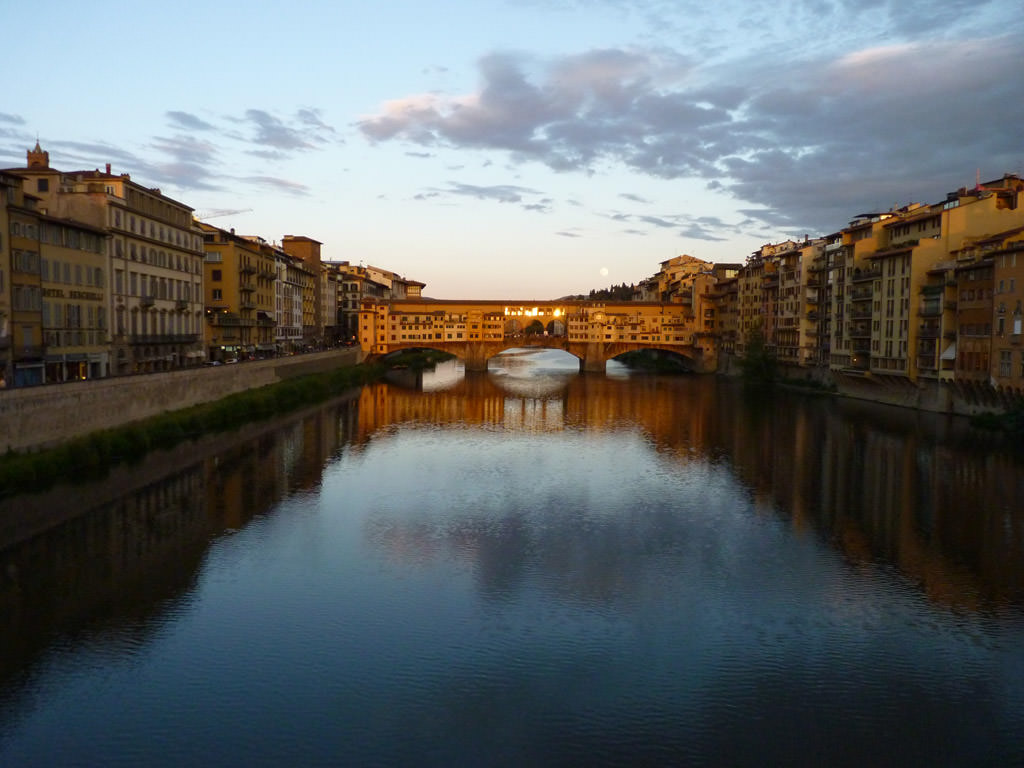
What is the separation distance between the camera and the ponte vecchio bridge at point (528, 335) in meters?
66.0

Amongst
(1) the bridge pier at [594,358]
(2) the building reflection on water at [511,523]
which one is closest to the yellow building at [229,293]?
(2) the building reflection on water at [511,523]

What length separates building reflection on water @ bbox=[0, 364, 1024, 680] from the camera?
1465 cm

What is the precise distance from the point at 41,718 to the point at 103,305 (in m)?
23.3

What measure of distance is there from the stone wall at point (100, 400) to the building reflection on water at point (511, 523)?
163cm

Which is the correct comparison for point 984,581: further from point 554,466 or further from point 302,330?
point 302,330

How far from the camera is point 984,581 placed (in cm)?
1541

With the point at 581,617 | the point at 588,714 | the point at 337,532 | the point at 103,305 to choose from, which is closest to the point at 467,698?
the point at 588,714

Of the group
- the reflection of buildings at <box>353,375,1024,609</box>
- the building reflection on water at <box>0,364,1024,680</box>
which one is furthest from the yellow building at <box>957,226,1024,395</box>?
the reflection of buildings at <box>353,375,1024,609</box>

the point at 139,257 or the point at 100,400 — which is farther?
the point at 139,257

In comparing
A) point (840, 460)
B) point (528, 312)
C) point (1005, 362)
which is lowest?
point (840, 460)

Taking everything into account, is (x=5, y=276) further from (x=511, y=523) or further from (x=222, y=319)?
(x=222, y=319)

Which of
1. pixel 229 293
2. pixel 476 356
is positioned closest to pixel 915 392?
pixel 229 293

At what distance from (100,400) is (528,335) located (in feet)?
145

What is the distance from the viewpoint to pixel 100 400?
2355cm
